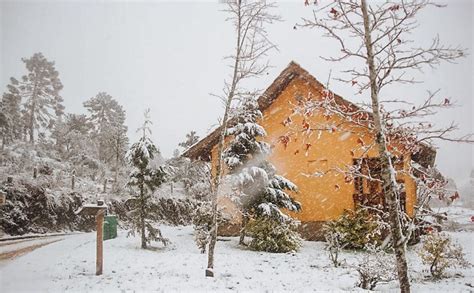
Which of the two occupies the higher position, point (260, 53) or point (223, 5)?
point (223, 5)

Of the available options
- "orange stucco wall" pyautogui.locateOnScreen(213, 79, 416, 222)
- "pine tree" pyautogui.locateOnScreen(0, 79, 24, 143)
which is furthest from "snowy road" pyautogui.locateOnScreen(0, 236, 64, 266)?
"pine tree" pyautogui.locateOnScreen(0, 79, 24, 143)

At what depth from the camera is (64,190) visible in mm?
21078

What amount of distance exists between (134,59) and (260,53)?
45.9m

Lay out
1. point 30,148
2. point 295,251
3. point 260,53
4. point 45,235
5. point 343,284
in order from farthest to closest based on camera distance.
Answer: point 30,148 → point 45,235 → point 295,251 → point 260,53 → point 343,284

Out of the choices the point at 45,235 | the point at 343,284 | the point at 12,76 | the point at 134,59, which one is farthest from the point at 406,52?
the point at 134,59

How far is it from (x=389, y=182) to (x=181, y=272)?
6.08 meters

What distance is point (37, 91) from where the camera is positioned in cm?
3042

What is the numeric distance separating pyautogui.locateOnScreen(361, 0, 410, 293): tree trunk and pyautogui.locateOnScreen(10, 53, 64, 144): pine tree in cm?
3258

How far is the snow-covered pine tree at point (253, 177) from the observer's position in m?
12.4

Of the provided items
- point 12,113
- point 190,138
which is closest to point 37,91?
point 12,113

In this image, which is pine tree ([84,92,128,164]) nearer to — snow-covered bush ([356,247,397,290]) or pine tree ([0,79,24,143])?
pine tree ([0,79,24,143])

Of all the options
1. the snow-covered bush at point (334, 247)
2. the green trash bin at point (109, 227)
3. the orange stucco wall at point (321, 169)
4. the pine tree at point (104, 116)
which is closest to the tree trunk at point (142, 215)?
the green trash bin at point (109, 227)

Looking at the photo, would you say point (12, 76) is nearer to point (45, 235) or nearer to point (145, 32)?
point (45, 235)

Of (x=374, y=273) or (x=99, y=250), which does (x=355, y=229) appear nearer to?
(x=374, y=273)
